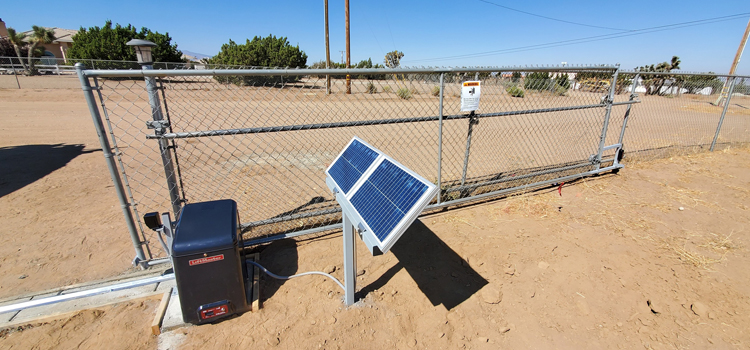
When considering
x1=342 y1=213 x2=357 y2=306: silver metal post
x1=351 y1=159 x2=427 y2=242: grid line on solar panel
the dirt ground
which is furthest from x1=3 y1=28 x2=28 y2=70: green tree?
x1=351 y1=159 x2=427 y2=242: grid line on solar panel

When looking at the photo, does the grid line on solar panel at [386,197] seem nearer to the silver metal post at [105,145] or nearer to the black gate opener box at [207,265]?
the black gate opener box at [207,265]

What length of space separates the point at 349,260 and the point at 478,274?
144 centimetres

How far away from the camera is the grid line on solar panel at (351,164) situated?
8.53ft

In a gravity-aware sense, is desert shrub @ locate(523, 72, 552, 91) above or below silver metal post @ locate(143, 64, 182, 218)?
above

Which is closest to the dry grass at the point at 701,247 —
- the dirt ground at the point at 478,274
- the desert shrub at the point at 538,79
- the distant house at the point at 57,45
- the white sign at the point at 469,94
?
the dirt ground at the point at 478,274

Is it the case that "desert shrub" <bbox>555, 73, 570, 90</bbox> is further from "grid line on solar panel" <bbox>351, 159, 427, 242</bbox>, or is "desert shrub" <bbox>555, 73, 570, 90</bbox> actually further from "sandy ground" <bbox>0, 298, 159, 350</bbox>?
"sandy ground" <bbox>0, 298, 159, 350</bbox>

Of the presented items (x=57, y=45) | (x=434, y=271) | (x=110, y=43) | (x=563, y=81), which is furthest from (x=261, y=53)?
(x=57, y=45)

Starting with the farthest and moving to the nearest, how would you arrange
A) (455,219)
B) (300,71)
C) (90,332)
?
(455,219) < (300,71) < (90,332)

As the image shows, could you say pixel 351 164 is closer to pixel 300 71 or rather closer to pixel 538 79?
pixel 300 71

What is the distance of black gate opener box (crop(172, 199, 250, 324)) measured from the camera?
2322mm

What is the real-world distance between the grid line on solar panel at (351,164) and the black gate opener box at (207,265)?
0.91 meters

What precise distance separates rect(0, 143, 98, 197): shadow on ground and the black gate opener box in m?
4.84

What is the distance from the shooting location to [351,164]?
2.81 metres

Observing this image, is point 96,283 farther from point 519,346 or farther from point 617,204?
point 617,204
